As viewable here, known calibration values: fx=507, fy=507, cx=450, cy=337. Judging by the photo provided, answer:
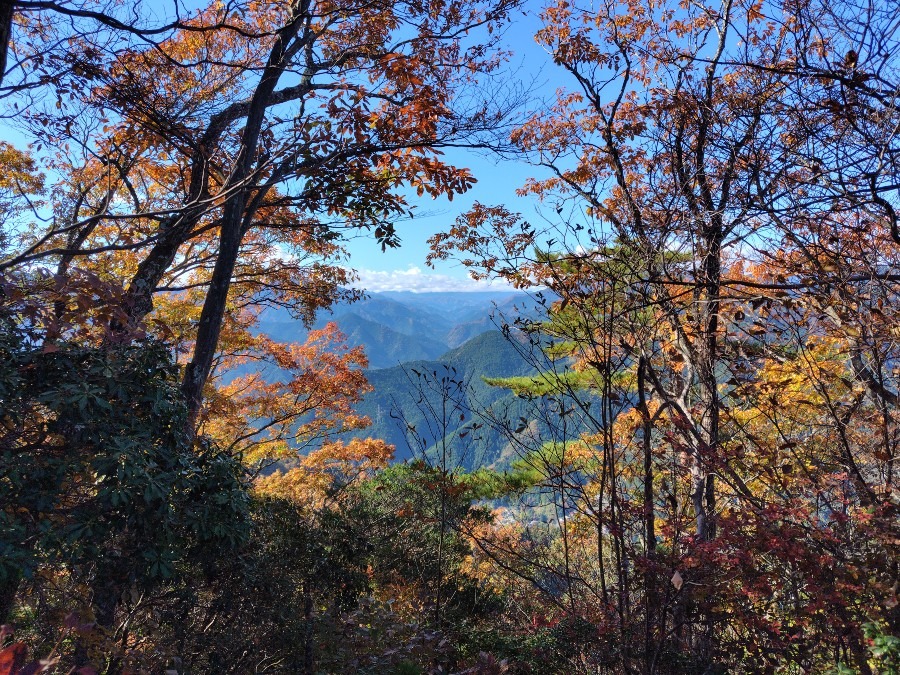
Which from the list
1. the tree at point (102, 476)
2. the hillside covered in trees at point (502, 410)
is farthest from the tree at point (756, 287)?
the tree at point (102, 476)

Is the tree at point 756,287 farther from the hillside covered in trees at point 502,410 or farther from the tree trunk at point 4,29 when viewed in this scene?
the tree trunk at point 4,29

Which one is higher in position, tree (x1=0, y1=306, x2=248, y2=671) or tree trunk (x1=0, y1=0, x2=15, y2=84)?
tree trunk (x1=0, y1=0, x2=15, y2=84)

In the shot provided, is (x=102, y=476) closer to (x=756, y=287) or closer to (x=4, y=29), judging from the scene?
(x=4, y=29)

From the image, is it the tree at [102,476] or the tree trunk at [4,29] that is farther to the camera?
the tree at [102,476]

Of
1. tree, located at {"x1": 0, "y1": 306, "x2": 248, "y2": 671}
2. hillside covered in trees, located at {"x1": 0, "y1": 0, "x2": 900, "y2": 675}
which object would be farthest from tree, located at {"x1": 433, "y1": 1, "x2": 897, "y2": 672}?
tree, located at {"x1": 0, "y1": 306, "x2": 248, "y2": 671}

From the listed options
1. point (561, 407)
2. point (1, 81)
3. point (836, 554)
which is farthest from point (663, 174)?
point (1, 81)

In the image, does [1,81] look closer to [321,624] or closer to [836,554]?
[321,624]

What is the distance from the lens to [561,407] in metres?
3.08

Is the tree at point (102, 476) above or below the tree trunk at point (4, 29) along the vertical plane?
below

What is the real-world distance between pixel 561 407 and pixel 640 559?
0.91 metres

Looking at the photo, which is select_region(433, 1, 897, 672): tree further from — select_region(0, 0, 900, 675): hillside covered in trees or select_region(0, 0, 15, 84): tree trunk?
select_region(0, 0, 15, 84): tree trunk

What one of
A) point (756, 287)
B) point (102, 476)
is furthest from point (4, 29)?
point (756, 287)

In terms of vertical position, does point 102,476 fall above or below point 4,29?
below

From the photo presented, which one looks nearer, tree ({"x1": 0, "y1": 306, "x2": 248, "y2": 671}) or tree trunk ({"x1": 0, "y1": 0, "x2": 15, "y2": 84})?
tree trunk ({"x1": 0, "y1": 0, "x2": 15, "y2": 84})
